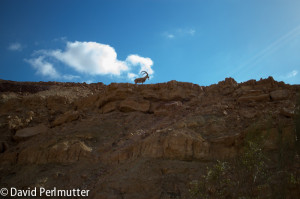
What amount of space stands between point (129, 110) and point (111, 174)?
5673 mm

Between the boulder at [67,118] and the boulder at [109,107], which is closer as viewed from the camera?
the boulder at [67,118]

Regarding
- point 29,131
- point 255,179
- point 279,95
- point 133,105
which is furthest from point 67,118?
point 279,95

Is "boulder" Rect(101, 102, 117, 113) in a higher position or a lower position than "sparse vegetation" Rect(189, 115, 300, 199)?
higher

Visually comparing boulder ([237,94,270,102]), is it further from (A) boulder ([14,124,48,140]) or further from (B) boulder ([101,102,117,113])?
(A) boulder ([14,124,48,140])

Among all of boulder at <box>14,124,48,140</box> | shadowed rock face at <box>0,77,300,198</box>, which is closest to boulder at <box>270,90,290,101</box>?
shadowed rock face at <box>0,77,300,198</box>

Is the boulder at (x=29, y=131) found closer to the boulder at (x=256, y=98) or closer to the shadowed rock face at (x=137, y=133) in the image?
the shadowed rock face at (x=137, y=133)

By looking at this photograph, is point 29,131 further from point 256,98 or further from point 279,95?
point 279,95

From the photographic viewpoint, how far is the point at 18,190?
33.3 ft

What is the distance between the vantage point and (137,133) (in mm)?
11633

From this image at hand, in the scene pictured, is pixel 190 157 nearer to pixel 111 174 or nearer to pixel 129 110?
pixel 111 174

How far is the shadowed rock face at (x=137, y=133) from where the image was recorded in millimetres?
8797

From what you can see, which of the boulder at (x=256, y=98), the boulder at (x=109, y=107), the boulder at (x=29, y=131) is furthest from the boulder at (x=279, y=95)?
the boulder at (x=29, y=131)

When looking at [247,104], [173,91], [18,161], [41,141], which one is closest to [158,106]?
[173,91]

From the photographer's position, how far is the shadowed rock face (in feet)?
28.9
